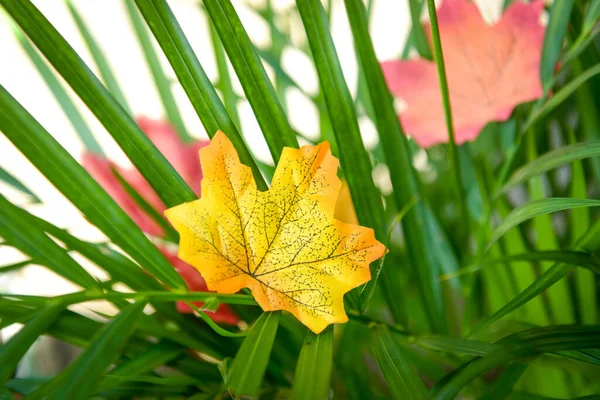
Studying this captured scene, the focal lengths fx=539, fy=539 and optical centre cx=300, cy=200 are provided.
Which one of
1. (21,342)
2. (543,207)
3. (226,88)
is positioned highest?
(226,88)

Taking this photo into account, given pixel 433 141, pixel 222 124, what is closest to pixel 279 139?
pixel 222 124

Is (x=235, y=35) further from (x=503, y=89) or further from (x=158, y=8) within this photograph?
(x=503, y=89)

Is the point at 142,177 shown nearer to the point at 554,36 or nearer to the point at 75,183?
the point at 75,183

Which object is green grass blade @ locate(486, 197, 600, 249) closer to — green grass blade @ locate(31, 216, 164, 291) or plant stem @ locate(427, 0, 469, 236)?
plant stem @ locate(427, 0, 469, 236)

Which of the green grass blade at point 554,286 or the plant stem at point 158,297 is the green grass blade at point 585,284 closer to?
the green grass blade at point 554,286

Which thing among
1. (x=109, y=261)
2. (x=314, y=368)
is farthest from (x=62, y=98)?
(x=314, y=368)

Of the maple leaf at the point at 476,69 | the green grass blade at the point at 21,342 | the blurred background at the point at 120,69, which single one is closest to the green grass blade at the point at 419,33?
the maple leaf at the point at 476,69
